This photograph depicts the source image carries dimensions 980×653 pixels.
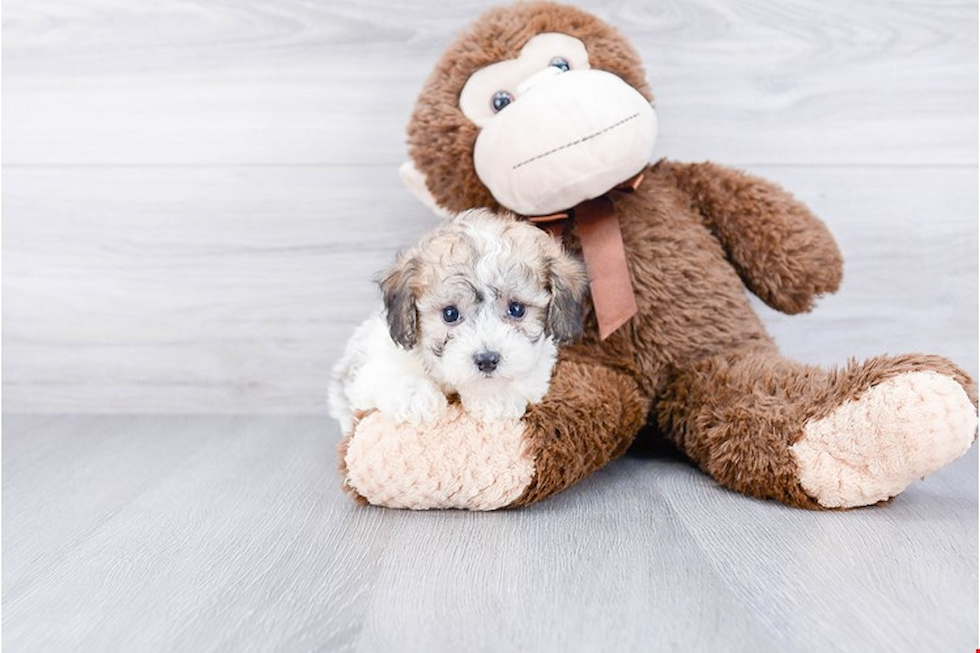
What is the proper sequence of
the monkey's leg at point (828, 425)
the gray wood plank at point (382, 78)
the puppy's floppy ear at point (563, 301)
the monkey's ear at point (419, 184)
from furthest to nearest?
the gray wood plank at point (382, 78), the monkey's ear at point (419, 184), the puppy's floppy ear at point (563, 301), the monkey's leg at point (828, 425)

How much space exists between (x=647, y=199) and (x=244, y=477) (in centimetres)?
86

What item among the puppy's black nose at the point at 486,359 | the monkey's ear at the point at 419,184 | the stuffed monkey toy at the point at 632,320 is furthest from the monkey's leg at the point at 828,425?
the monkey's ear at the point at 419,184

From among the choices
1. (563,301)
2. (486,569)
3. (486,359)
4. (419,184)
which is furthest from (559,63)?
(486,569)

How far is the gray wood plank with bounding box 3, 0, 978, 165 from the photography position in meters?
1.73

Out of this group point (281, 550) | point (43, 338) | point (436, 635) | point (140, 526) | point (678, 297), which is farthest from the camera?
point (43, 338)

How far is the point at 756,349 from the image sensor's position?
148 centimetres

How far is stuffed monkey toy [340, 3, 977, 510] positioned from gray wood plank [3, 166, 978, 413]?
334 mm

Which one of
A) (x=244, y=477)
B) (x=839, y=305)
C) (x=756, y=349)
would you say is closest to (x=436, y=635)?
(x=244, y=477)

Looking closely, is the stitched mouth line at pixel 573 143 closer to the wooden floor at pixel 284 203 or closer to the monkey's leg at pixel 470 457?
the monkey's leg at pixel 470 457

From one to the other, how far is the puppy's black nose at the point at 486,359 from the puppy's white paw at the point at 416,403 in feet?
0.43

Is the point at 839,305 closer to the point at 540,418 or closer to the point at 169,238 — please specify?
the point at 540,418

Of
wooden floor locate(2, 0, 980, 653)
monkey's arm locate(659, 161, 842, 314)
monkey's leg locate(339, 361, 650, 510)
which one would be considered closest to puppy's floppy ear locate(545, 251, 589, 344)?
monkey's leg locate(339, 361, 650, 510)

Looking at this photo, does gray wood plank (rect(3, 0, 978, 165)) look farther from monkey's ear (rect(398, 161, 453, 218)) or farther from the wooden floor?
monkey's ear (rect(398, 161, 453, 218))

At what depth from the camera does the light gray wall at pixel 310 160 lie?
174 cm
